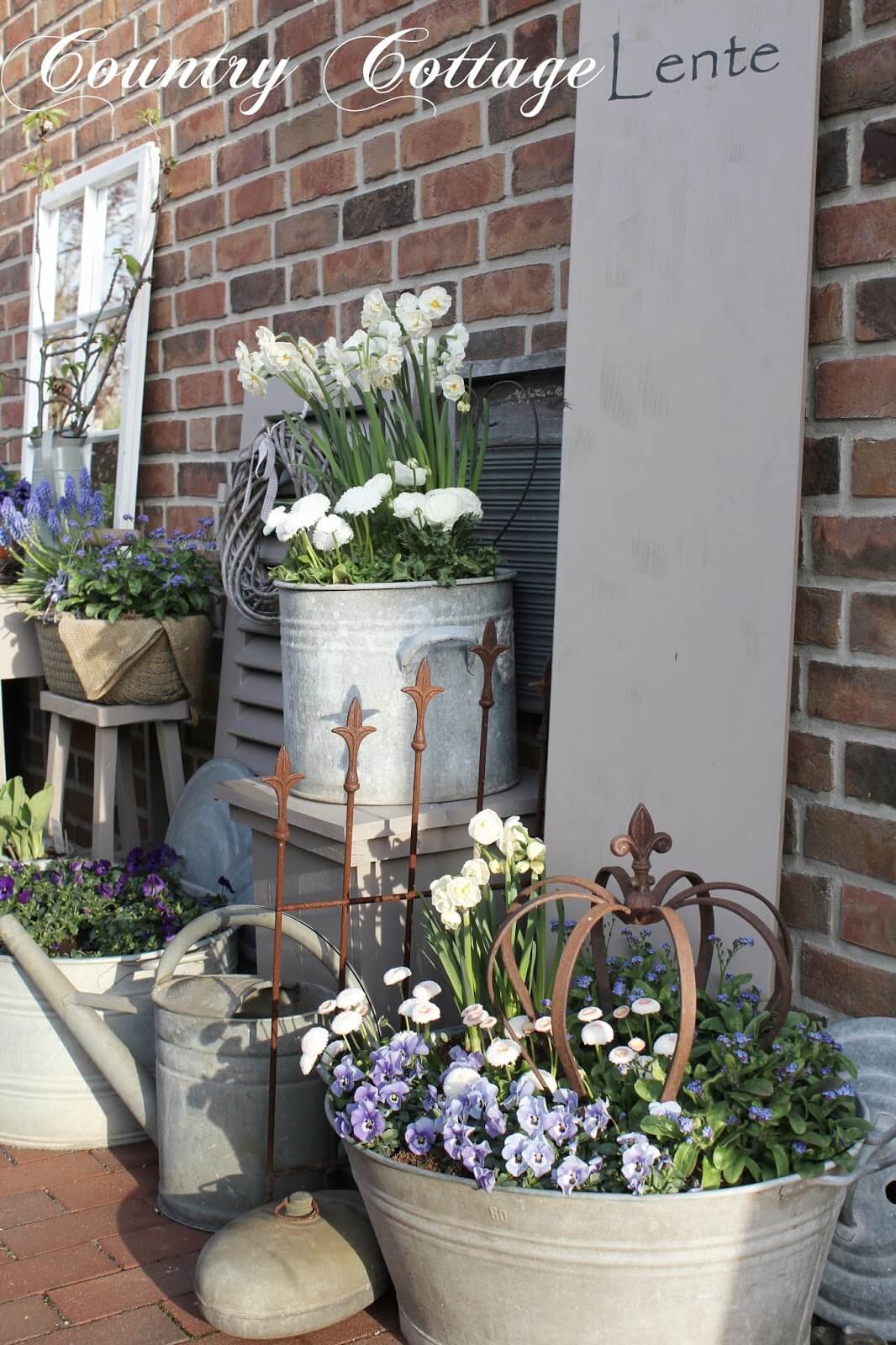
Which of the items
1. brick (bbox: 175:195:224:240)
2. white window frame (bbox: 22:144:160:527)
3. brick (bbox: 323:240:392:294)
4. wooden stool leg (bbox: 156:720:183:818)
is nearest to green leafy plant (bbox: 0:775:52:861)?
wooden stool leg (bbox: 156:720:183:818)

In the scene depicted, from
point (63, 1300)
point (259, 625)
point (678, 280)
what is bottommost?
point (63, 1300)

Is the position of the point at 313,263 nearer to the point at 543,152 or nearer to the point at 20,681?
the point at 543,152

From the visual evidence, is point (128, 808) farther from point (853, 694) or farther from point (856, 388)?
point (856, 388)

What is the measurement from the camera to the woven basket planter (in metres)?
3.25

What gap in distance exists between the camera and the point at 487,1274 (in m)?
1.68

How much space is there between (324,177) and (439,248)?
1.67 feet

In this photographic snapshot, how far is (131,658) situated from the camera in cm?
327

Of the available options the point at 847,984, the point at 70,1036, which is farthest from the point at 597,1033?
the point at 70,1036

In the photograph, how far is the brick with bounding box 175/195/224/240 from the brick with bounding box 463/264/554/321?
3.63 ft

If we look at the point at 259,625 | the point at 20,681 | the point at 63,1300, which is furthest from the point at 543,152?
the point at 20,681

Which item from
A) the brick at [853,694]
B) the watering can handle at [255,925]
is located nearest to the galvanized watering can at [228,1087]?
the watering can handle at [255,925]

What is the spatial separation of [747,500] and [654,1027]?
0.75 metres

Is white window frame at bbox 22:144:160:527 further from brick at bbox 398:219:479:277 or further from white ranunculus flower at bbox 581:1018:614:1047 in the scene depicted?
white ranunculus flower at bbox 581:1018:614:1047

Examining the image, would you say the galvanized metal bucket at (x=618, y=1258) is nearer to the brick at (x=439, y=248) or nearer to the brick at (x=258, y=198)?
the brick at (x=439, y=248)
